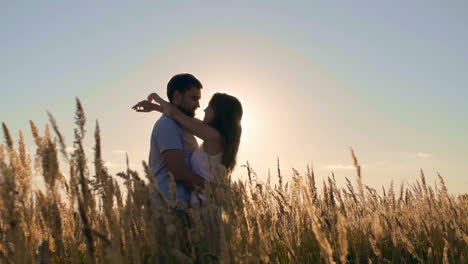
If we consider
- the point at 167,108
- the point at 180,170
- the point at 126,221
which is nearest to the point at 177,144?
the point at 180,170

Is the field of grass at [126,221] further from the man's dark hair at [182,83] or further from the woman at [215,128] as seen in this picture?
the man's dark hair at [182,83]

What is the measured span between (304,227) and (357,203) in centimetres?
92

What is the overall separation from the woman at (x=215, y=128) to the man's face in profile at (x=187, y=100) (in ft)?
0.58

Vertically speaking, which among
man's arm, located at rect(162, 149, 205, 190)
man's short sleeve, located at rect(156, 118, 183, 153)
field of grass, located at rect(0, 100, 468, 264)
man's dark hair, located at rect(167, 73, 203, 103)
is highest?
man's dark hair, located at rect(167, 73, 203, 103)

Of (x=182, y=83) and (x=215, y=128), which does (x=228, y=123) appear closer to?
(x=215, y=128)

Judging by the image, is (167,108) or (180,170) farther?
(167,108)

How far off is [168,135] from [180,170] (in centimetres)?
36

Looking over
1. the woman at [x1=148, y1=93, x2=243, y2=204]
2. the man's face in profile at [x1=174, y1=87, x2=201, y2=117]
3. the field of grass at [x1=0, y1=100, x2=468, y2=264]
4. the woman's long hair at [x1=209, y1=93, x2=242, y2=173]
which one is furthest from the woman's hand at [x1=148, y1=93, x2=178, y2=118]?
the field of grass at [x1=0, y1=100, x2=468, y2=264]

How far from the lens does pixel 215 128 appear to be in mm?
4520

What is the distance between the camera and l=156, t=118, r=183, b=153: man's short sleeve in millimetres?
4062

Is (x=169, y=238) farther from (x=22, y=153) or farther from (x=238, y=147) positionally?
(x=238, y=147)

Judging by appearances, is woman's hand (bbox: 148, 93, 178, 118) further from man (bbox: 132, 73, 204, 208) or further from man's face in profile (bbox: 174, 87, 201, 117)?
man's face in profile (bbox: 174, 87, 201, 117)

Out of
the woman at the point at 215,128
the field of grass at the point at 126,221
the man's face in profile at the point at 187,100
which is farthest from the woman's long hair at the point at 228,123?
the field of grass at the point at 126,221

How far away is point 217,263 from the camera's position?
67.6 inches
